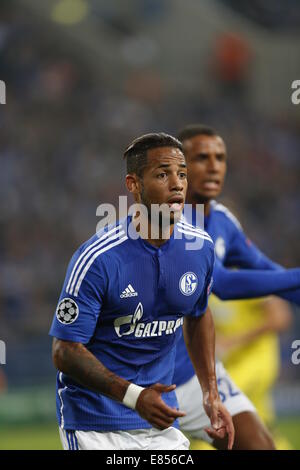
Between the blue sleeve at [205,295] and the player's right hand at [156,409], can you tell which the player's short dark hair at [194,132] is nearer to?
the blue sleeve at [205,295]

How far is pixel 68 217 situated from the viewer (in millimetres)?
14531

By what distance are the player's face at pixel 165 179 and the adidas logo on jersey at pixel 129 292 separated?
1.38 ft

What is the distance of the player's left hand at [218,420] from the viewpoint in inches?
175

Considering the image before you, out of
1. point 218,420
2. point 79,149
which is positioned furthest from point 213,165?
point 79,149

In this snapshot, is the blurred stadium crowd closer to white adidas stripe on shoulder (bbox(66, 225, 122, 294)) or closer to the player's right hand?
white adidas stripe on shoulder (bbox(66, 225, 122, 294))

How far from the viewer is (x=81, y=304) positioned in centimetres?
413

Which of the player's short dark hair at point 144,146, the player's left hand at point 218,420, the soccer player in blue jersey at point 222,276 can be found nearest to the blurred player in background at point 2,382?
the soccer player in blue jersey at point 222,276

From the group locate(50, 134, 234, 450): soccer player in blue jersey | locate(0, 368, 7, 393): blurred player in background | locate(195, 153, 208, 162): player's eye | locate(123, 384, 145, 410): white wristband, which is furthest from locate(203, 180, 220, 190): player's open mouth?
locate(0, 368, 7, 393): blurred player in background

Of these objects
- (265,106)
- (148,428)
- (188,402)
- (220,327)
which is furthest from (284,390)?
Answer: (265,106)

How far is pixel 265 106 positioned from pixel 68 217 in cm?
687

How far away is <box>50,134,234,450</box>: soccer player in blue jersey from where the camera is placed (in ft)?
13.5

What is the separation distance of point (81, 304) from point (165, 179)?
0.78 metres

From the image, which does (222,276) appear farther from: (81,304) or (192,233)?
(81,304)

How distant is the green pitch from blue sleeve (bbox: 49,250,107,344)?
18.4 ft
